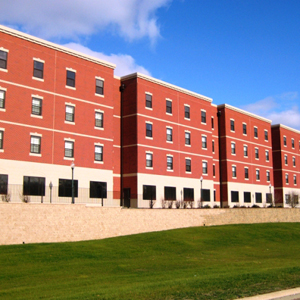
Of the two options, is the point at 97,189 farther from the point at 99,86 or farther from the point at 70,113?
the point at 99,86

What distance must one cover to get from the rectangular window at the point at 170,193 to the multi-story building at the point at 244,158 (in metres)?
13.3

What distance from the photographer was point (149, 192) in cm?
4581

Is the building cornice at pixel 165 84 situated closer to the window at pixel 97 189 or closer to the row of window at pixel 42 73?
the row of window at pixel 42 73

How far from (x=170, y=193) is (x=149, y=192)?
346 centimetres

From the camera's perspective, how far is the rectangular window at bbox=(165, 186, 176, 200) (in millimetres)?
47763

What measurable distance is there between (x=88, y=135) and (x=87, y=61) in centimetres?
745

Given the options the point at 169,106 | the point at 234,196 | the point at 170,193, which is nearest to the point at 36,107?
the point at 169,106

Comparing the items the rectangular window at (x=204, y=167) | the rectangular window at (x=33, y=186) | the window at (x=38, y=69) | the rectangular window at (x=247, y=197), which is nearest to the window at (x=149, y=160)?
the rectangular window at (x=204, y=167)

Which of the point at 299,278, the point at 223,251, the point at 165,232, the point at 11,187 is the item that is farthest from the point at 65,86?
the point at 299,278

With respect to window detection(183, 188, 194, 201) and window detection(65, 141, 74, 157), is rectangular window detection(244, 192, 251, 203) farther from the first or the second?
window detection(65, 141, 74, 157)

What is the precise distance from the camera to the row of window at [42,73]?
35.3 meters

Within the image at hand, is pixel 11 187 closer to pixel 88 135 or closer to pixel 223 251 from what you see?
pixel 88 135

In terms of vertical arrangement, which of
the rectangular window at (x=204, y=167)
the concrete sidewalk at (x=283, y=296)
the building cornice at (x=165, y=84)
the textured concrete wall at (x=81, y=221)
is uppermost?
the building cornice at (x=165, y=84)

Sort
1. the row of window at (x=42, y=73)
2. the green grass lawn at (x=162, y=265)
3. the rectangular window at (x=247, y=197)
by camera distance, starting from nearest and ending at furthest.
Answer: the green grass lawn at (x=162, y=265) < the row of window at (x=42, y=73) < the rectangular window at (x=247, y=197)
